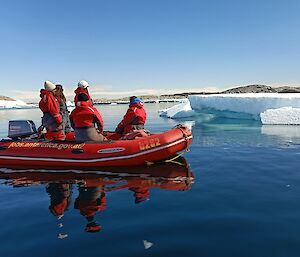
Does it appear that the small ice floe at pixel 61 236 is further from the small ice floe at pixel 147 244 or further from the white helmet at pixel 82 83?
the white helmet at pixel 82 83

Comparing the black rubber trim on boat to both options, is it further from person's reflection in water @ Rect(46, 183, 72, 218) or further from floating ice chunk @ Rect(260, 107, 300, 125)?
floating ice chunk @ Rect(260, 107, 300, 125)

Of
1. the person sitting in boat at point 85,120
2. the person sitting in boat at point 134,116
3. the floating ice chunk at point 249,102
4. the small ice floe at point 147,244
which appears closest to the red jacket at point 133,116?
the person sitting in boat at point 134,116

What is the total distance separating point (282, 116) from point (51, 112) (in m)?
12.4

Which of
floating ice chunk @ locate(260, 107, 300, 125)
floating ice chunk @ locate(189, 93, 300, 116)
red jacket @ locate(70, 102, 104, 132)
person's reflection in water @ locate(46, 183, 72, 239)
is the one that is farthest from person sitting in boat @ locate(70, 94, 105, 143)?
floating ice chunk @ locate(189, 93, 300, 116)

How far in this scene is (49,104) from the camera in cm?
760

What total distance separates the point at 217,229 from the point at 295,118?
1332 centimetres

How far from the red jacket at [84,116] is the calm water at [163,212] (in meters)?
1.36

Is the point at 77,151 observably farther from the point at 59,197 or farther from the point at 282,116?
the point at 282,116

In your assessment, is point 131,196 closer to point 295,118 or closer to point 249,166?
point 249,166

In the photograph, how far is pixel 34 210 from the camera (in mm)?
4602

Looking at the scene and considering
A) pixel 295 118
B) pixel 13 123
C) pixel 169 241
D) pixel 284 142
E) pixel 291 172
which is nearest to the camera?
pixel 169 241

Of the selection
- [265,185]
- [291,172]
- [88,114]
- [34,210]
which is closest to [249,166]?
[291,172]

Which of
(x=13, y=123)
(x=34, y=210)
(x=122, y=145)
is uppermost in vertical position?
(x=13, y=123)

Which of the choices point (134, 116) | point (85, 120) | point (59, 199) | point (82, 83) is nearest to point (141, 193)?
point (59, 199)
